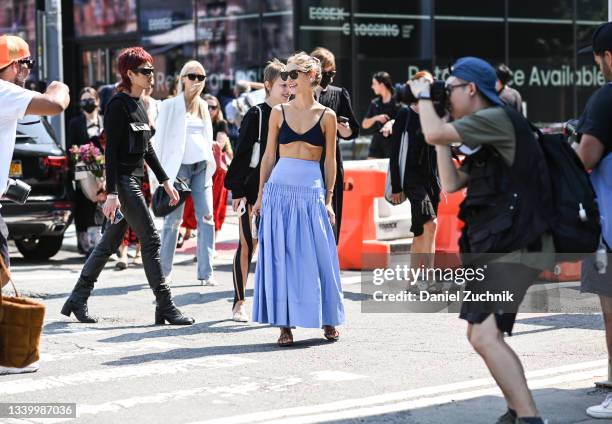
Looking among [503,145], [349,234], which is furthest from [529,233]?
[349,234]

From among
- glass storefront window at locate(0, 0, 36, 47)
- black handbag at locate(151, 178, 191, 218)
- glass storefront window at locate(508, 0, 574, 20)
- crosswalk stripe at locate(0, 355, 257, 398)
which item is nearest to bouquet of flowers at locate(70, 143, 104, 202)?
black handbag at locate(151, 178, 191, 218)

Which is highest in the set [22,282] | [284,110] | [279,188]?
[284,110]

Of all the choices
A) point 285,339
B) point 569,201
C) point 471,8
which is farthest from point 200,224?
point 471,8

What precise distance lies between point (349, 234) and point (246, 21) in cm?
890

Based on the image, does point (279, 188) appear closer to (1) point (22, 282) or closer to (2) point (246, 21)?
(1) point (22, 282)

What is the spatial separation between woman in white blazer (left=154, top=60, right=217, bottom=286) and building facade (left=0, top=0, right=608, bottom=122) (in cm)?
869

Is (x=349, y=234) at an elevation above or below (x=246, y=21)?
below

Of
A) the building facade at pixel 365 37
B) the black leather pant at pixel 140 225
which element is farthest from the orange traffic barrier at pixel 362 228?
the building facade at pixel 365 37

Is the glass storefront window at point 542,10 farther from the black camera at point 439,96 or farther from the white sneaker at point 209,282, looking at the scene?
the black camera at point 439,96

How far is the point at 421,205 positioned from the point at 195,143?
7.04ft

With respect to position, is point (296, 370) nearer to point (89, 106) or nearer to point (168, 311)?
point (168, 311)

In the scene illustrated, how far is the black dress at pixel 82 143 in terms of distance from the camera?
12.8 meters

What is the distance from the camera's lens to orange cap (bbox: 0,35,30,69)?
20.9 ft

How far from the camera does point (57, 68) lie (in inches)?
608
